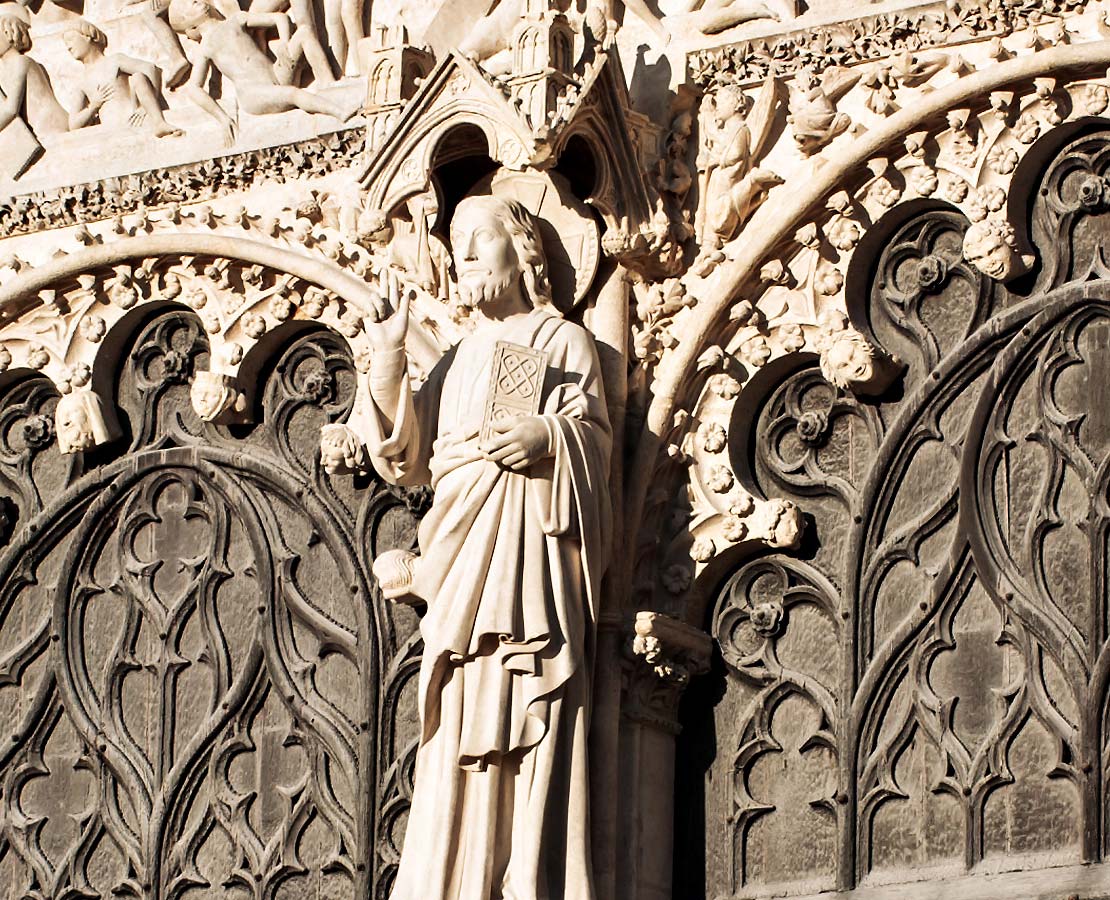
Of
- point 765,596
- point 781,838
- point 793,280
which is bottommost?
point 781,838

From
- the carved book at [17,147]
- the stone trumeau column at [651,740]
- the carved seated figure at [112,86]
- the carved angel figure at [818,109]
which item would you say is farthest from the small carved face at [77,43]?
the stone trumeau column at [651,740]

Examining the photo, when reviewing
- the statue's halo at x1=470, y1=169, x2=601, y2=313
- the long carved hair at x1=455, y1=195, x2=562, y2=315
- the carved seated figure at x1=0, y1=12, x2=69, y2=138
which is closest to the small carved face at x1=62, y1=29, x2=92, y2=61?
the carved seated figure at x1=0, y1=12, x2=69, y2=138

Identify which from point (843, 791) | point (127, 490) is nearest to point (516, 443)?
point (843, 791)

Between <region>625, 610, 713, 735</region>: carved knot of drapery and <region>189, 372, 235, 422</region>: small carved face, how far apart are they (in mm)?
2565

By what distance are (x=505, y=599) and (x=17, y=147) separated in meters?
4.41

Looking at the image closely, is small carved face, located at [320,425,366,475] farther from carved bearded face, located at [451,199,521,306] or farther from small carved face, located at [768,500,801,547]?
small carved face, located at [768,500,801,547]

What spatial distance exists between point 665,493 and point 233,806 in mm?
2540

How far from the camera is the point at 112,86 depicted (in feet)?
56.5

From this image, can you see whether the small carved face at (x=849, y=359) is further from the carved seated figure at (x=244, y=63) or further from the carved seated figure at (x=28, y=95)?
the carved seated figure at (x=28, y=95)

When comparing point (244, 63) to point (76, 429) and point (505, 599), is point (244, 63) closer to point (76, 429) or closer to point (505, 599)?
point (76, 429)

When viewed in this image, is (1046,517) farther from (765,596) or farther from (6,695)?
(6,695)

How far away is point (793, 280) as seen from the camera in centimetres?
1510

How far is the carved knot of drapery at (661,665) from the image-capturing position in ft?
48.4

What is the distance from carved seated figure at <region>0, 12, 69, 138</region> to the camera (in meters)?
17.4
